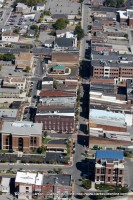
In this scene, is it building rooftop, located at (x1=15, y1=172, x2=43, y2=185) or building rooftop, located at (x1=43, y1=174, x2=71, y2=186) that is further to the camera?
building rooftop, located at (x1=43, y1=174, x2=71, y2=186)

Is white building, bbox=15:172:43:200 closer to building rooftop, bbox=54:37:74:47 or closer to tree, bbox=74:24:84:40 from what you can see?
building rooftop, bbox=54:37:74:47

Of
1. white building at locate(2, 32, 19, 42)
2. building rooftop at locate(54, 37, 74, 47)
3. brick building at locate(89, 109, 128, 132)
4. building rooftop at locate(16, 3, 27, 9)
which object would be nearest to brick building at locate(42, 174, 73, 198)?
brick building at locate(89, 109, 128, 132)

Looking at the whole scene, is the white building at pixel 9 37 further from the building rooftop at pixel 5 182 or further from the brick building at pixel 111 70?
the building rooftop at pixel 5 182

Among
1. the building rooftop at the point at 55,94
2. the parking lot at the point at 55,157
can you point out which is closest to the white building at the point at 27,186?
the parking lot at the point at 55,157

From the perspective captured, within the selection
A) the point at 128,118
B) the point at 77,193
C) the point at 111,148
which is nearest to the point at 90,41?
the point at 128,118

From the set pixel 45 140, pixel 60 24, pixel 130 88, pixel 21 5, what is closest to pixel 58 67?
pixel 130 88

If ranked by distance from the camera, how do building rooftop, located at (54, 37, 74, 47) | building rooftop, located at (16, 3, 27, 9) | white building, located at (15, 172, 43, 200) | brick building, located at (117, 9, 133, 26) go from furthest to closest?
building rooftop, located at (16, 3, 27, 9) → brick building, located at (117, 9, 133, 26) → building rooftop, located at (54, 37, 74, 47) → white building, located at (15, 172, 43, 200)

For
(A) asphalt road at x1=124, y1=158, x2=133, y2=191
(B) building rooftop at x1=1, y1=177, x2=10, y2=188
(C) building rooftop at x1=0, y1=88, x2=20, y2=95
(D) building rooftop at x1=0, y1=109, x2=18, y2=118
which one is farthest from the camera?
(C) building rooftop at x1=0, y1=88, x2=20, y2=95
